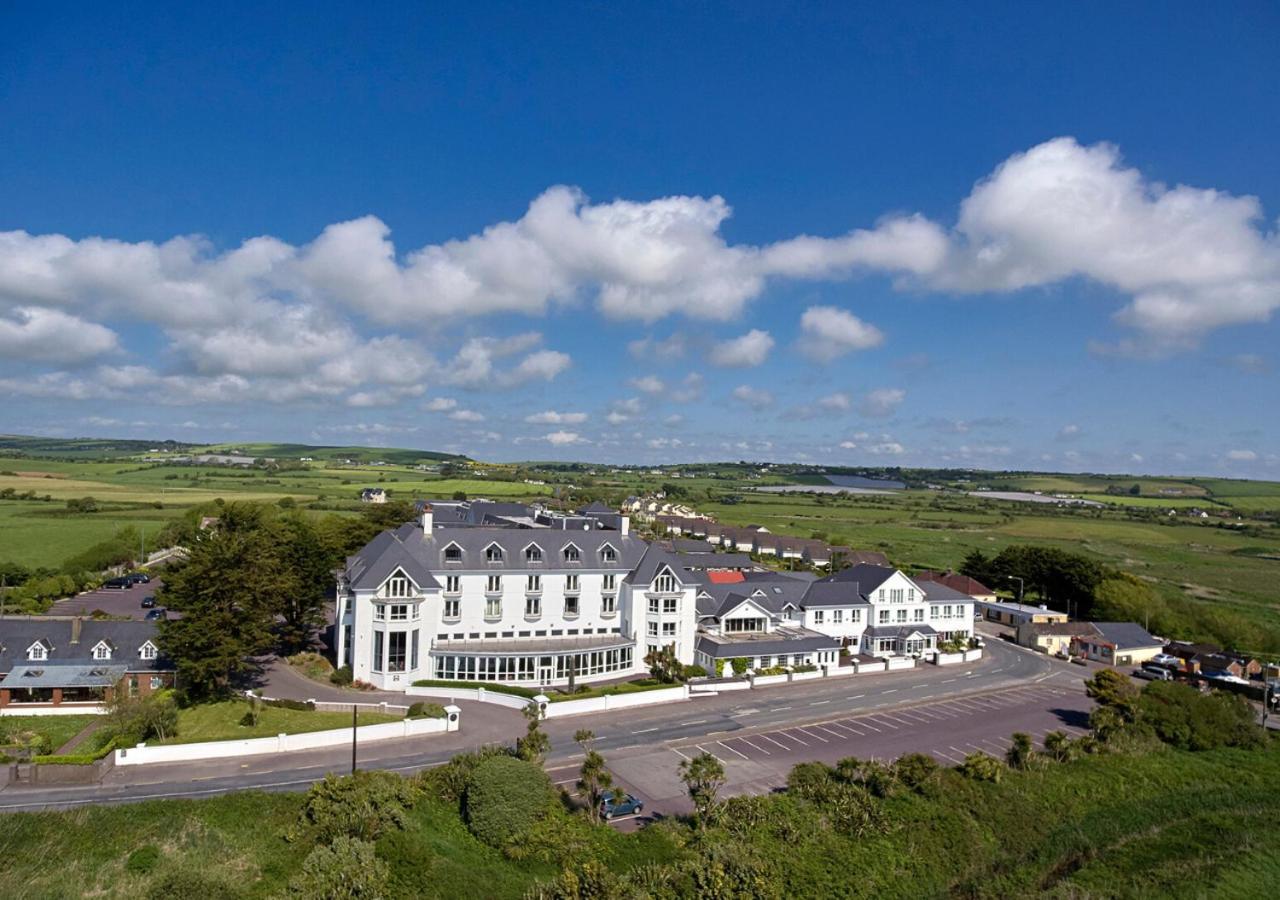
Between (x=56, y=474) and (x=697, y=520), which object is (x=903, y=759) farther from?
(x=56, y=474)

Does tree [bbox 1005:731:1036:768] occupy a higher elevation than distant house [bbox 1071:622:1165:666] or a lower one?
higher

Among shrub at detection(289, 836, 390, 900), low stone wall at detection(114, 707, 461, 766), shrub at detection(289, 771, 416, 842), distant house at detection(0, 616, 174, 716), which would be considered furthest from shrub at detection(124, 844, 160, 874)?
distant house at detection(0, 616, 174, 716)

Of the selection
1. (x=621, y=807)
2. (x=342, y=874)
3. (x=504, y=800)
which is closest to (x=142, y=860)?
(x=342, y=874)

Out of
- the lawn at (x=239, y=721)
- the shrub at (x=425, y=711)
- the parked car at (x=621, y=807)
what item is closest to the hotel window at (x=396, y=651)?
the lawn at (x=239, y=721)

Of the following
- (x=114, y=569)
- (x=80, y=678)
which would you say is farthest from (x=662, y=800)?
(x=114, y=569)

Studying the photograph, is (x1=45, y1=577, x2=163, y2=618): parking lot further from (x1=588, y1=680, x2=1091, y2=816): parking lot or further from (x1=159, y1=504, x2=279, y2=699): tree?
(x1=588, y1=680, x2=1091, y2=816): parking lot

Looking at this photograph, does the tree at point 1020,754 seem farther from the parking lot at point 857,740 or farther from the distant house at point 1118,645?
the distant house at point 1118,645
